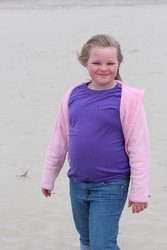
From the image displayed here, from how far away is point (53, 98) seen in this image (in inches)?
358

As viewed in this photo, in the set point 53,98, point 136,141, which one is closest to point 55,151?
point 136,141

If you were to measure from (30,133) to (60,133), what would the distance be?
163 inches

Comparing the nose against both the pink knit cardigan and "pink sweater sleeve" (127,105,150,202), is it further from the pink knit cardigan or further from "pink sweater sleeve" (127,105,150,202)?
"pink sweater sleeve" (127,105,150,202)

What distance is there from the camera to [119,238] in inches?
175

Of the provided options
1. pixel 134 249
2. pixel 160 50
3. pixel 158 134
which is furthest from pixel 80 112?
pixel 160 50

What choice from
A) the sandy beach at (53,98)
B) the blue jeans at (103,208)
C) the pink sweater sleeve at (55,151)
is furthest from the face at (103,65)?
the sandy beach at (53,98)

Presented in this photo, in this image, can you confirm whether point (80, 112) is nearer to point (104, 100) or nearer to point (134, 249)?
point (104, 100)

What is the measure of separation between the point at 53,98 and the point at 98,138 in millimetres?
6159

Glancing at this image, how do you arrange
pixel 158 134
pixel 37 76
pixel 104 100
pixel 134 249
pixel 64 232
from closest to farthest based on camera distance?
pixel 104 100 → pixel 134 249 → pixel 64 232 → pixel 158 134 → pixel 37 76

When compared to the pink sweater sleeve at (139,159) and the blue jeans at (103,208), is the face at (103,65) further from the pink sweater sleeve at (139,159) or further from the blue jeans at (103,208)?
the blue jeans at (103,208)

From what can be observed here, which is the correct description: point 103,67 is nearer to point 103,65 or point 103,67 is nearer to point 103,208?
point 103,65

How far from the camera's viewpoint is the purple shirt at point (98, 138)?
2.96 meters

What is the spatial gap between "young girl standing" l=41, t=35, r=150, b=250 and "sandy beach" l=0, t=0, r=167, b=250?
54.5 inches

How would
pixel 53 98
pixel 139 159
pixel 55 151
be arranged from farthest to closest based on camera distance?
pixel 53 98 < pixel 55 151 < pixel 139 159
